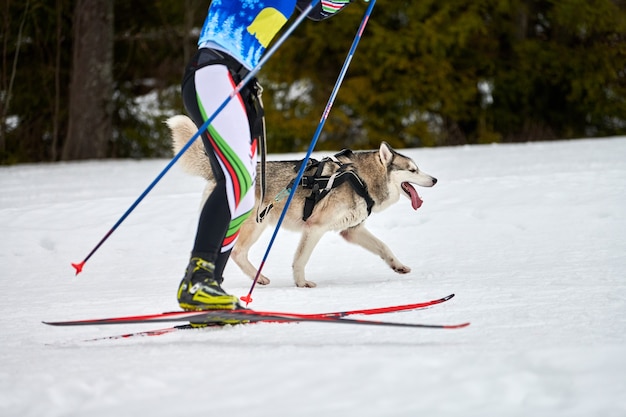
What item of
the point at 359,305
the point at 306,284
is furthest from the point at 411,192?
the point at 359,305

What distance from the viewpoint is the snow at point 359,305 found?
252 cm

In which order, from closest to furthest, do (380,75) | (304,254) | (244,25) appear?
(244,25), (304,254), (380,75)

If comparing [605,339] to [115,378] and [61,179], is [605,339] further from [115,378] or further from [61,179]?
[61,179]

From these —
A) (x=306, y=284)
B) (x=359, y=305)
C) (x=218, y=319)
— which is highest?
(x=218, y=319)

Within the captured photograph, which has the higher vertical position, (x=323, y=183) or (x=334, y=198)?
(x=323, y=183)

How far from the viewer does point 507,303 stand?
4039 mm

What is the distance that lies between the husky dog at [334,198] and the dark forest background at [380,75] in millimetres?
10393

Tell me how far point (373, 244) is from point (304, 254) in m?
0.60

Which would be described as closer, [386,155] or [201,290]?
[201,290]

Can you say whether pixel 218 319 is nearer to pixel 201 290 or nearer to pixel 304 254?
pixel 201 290

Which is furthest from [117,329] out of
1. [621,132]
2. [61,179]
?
[621,132]

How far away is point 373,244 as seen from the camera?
19.2ft

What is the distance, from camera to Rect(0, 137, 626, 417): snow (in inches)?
99.0

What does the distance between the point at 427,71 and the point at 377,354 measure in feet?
45.7
